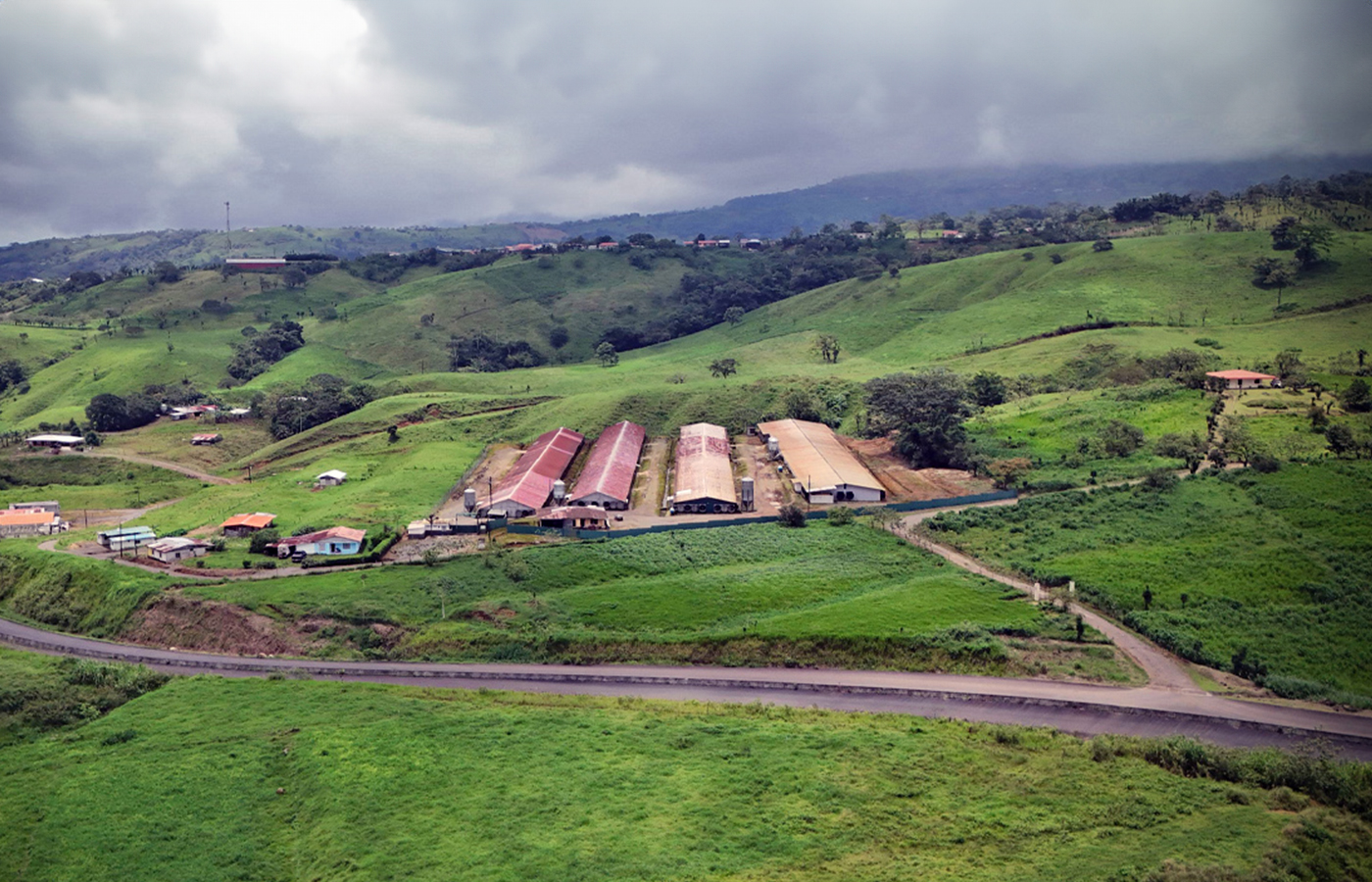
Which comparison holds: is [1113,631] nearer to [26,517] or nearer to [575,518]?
[575,518]

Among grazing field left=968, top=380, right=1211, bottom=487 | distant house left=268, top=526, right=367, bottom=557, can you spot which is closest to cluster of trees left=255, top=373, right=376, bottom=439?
distant house left=268, top=526, right=367, bottom=557

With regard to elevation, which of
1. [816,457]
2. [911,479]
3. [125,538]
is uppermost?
[816,457]

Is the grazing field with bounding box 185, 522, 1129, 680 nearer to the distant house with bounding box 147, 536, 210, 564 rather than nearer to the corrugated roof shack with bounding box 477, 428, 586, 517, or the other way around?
the distant house with bounding box 147, 536, 210, 564

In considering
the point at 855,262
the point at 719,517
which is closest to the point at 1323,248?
the point at 855,262

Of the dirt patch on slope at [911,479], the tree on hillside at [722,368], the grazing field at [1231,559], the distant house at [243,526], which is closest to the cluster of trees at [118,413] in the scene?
the distant house at [243,526]

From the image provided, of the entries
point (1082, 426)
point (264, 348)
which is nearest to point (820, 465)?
point (1082, 426)

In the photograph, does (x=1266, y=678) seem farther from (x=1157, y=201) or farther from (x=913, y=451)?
(x=1157, y=201)

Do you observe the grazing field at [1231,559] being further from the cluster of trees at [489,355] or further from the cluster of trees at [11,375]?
the cluster of trees at [11,375]
